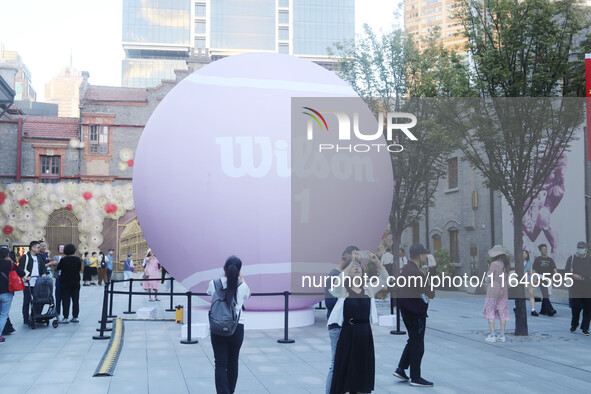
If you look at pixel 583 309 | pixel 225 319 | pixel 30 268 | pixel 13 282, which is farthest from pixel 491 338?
pixel 30 268

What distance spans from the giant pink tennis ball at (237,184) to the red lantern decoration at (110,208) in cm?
2526

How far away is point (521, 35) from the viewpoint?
11750 mm

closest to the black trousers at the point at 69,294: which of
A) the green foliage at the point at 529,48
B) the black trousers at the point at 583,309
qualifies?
the green foliage at the point at 529,48

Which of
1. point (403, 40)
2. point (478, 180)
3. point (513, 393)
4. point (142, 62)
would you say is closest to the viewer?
point (513, 393)

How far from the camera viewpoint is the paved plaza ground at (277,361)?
744cm

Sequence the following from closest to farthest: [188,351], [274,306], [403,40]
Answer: [188,351] < [274,306] < [403,40]

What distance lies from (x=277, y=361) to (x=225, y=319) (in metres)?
3.16

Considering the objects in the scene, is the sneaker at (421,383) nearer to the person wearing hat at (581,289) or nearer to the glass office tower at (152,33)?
the person wearing hat at (581,289)

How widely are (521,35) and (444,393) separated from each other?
25.4 feet

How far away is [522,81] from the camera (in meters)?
11.9

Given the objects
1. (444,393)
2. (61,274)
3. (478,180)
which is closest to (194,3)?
(478,180)

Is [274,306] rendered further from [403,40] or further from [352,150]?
[403,40]

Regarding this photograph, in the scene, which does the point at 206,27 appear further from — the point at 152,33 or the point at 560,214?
the point at 560,214

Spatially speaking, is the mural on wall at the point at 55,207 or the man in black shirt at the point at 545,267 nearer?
the man in black shirt at the point at 545,267
